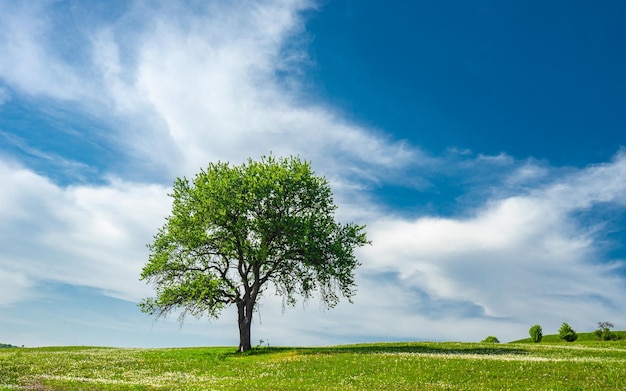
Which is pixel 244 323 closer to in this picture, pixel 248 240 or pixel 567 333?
pixel 248 240

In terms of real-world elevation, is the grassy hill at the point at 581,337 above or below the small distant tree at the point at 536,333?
below

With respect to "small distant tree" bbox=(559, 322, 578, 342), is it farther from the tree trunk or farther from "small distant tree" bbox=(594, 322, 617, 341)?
the tree trunk

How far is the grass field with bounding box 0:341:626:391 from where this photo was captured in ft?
90.7

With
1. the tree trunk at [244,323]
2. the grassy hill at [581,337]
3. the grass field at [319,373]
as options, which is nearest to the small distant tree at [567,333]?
the grassy hill at [581,337]

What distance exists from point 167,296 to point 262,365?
15789 millimetres

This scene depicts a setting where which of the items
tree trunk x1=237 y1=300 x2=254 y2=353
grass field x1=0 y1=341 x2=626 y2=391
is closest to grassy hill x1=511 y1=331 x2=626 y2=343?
grass field x1=0 y1=341 x2=626 y2=391

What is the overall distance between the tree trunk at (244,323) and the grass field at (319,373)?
578 centimetres

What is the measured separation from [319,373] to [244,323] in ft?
68.5

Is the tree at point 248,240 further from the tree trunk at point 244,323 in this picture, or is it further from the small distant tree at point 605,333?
the small distant tree at point 605,333

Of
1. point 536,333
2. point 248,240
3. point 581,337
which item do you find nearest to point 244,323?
point 248,240

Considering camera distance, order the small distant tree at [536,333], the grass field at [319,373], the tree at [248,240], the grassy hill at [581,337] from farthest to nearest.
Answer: the grassy hill at [581,337], the small distant tree at [536,333], the tree at [248,240], the grass field at [319,373]

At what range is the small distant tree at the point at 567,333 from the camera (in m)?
74.4

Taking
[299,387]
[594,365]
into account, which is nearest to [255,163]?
[299,387]

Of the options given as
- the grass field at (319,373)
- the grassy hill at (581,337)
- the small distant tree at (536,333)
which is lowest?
the grass field at (319,373)
